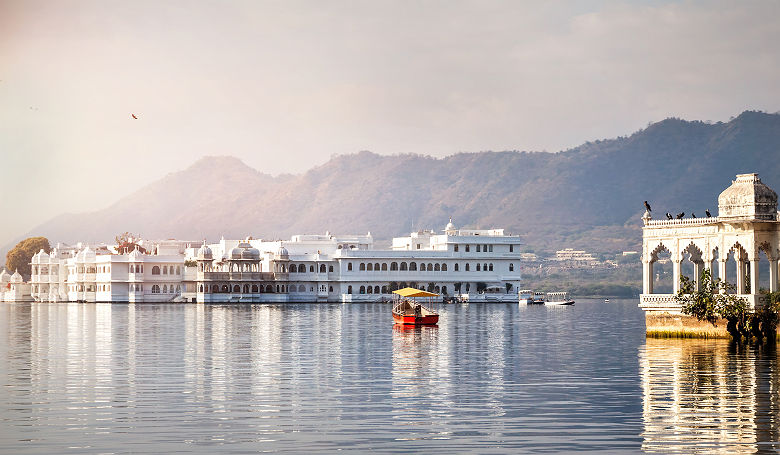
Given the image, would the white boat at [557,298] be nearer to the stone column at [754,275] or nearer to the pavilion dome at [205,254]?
the pavilion dome at [205,254]

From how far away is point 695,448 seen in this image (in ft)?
66.7

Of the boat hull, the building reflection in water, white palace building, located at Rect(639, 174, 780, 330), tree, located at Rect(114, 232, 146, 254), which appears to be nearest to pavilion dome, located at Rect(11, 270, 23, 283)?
tree, located at Rect(114, 232, 146, 254)

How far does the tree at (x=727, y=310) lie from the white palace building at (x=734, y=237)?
19.4 inches

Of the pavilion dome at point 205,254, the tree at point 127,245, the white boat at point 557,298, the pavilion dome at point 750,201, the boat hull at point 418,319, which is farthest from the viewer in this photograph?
the tree at point 127,245

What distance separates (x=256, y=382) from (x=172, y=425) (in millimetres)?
8302

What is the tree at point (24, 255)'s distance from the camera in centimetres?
15925

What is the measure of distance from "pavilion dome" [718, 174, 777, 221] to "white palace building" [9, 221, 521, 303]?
8062 cm

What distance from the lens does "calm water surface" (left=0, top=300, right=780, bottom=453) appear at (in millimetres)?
21203

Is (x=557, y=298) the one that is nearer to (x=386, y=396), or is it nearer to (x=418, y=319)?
(x=418, y=319)

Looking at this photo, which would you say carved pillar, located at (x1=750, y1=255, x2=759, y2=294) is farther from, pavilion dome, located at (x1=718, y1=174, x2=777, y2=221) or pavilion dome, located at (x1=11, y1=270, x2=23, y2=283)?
pavilion dome, located at (x1=11, y1=270, x2=23, y2=283)

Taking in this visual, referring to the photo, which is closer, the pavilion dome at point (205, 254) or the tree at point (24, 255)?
the pavilion dome at point (205, 254)

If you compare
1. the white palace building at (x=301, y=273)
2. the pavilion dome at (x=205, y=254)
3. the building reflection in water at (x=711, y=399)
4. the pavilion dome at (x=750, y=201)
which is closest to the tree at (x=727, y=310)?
the building reflection in water at (x=711, y=399)

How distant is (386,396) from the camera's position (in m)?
27.9

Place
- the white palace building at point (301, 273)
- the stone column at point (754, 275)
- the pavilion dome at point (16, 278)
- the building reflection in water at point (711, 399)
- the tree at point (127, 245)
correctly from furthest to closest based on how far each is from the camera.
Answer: the tree at point (127, 245) → the pavilion dome at point (16, 278) → the white palace building at point (301, 273) → the stone column at point (754, 275) → the building reflection in water at point (711, 399)
